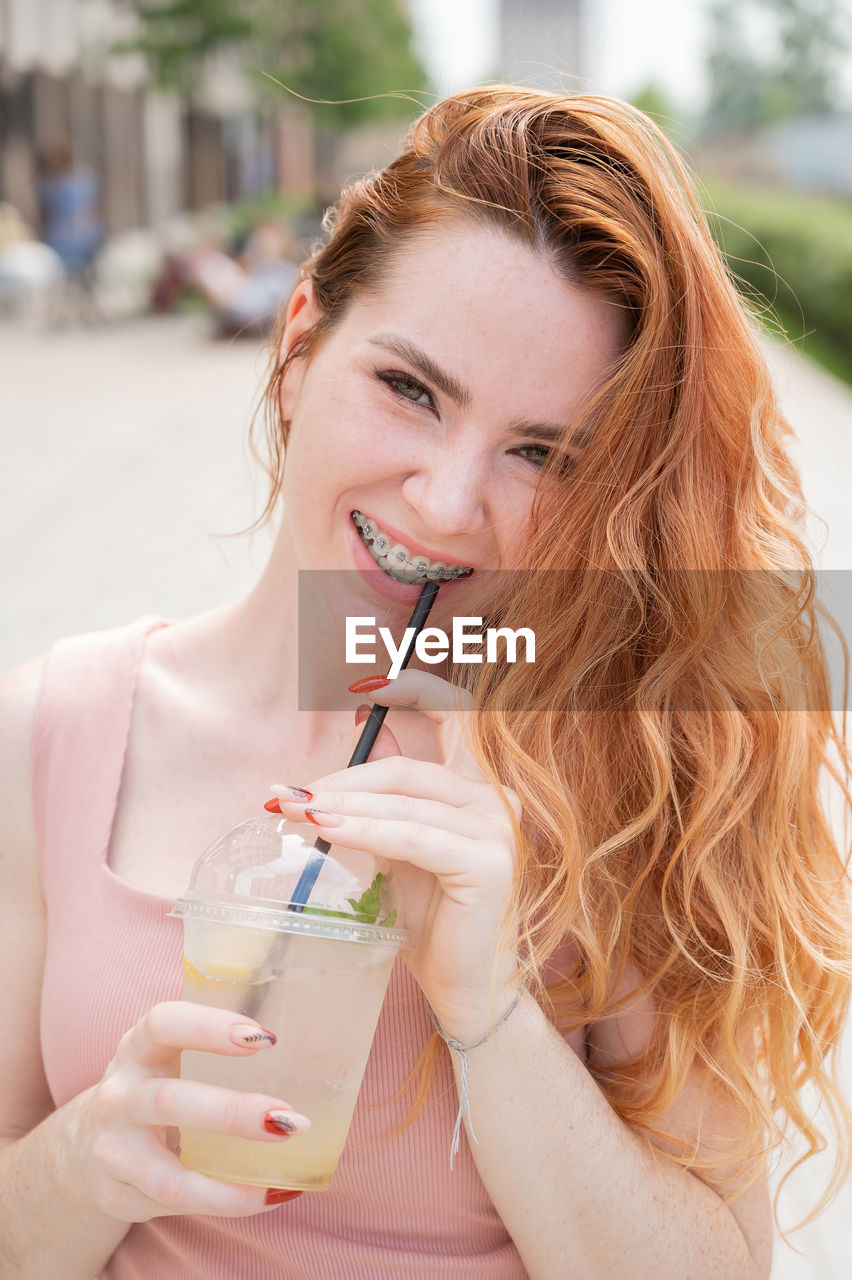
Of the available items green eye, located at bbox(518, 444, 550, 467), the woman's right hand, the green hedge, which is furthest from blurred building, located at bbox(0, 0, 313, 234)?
the woman's right hand

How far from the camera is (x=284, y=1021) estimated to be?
1101mm

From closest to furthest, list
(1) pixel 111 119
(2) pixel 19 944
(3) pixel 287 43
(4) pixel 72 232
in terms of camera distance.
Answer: (2) pixel 19 944
(4) pixel 72 232
(3) pixel 287 43
(1) pixel 111 119

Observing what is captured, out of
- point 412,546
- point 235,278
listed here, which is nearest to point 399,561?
point 412,546

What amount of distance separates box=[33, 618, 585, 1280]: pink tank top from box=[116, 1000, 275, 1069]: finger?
37 centimetres

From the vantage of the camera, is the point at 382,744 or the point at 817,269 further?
the point at 817,269

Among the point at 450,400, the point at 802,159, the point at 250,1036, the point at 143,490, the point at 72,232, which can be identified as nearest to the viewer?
the point at 250,1036

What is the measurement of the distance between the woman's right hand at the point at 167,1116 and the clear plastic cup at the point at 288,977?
0.08ft

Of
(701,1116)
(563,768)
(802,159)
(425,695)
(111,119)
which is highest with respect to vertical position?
(111,119)

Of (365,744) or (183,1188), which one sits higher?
(365,744)

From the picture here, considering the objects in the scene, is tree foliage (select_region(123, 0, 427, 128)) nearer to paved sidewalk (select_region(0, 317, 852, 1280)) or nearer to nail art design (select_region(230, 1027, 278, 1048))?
paved sidewalk (select_region(0, 317, 852, 1280))

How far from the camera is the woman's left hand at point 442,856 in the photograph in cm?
110

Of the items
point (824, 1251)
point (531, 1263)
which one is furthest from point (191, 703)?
point (824, 1251)

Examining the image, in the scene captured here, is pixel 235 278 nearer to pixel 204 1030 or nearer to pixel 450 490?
pixel 450 490

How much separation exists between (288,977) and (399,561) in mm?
534
